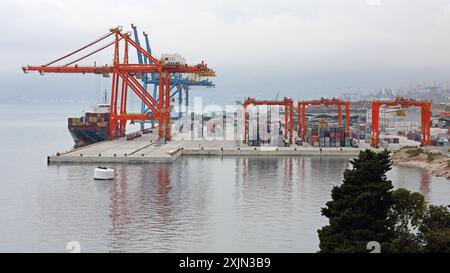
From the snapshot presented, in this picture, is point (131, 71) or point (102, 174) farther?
point (131, 71)

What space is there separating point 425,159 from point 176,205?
24505 mm

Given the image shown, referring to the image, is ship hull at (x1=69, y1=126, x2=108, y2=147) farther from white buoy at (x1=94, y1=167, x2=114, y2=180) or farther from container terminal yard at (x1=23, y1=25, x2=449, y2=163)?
white buoy at (x1=94, y1=167, x2=114, y2=180)

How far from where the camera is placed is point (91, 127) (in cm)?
6347

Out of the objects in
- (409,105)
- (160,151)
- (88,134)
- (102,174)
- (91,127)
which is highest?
(409,105)

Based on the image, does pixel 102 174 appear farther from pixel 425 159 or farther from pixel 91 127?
pixel 91 127

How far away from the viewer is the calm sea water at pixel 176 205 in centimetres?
2059

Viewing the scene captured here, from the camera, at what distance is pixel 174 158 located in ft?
158

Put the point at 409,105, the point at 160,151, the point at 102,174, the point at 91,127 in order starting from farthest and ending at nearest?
the point at 91,127 → the point at 409,105 → the point at 160,151 → the point at 102,174

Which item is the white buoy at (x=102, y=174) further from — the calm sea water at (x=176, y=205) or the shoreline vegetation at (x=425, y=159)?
the shoreline vegetation at (x=425, y=159)

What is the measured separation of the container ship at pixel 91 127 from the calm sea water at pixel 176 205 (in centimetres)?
1629

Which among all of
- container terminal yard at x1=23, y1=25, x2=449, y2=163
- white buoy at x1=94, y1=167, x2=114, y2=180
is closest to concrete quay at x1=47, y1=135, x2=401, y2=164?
container terminal yard at x1=23, y1=25, x2=449, y2=163

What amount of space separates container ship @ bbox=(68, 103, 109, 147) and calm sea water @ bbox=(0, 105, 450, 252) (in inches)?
641

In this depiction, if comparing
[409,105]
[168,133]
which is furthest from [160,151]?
[409,105]

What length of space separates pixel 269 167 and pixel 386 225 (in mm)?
29289
